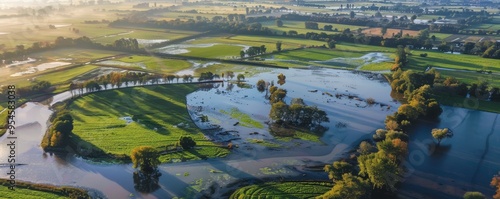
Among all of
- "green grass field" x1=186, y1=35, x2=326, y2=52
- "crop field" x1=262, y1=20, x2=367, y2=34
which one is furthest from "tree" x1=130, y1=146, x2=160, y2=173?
"crop field" x1=262, y1=20, x2=367, y2=34

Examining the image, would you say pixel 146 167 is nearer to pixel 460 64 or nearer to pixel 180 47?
pixel 180 47

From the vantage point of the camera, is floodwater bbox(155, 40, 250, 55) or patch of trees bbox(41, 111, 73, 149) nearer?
patch of trees bbox(41, 111, 73, 149)

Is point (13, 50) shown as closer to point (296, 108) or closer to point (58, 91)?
point (58, 91)

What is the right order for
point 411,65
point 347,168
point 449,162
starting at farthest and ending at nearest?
point 411,65, point 449,162, point 347,168

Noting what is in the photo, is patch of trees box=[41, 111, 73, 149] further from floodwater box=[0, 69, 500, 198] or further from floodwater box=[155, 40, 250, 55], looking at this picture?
floodwater box=[155, 40, 250, 55]

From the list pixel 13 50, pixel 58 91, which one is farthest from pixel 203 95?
pixel 13 50

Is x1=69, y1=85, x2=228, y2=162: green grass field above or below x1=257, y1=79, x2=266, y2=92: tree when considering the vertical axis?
below

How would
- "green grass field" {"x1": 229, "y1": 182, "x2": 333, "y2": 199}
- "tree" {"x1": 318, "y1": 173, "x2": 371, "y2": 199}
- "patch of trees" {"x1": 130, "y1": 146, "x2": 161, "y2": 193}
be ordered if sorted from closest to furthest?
"tree" {"x1": 318, "y1": 173, "x2": 371, "y2": 199} → "green grass field" {"x1": 229, "y1": 182, "x2": 333, "y2": 199} → "patch of trees" {"x1": 130, "y1": 146, "x2": 161, "y2": 193}
